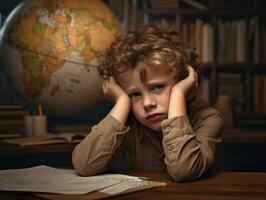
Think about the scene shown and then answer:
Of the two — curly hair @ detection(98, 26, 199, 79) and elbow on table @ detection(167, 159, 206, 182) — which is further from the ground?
curly hair @ detection(98, 26, 199, 79)

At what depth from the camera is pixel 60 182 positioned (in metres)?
1.07

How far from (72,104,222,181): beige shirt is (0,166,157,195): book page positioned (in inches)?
2.6

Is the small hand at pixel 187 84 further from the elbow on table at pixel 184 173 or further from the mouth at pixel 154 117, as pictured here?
the elbow on table at pixel 184 173

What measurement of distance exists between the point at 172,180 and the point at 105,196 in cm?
27

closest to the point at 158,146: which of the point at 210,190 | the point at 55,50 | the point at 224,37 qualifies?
the point at 210,190

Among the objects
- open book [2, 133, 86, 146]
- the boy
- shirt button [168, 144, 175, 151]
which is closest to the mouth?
the boy

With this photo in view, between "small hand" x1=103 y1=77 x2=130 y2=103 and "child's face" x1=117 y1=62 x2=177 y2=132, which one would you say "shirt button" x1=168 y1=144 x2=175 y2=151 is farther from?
"small hand" x1=103 y1=77 x2=130 y2=103

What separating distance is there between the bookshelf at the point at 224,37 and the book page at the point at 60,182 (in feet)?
5.88

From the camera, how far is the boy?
1187 millimetres

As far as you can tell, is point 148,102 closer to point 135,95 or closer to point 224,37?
point 135,95

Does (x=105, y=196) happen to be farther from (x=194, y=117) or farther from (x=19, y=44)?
(x=19, y=44)

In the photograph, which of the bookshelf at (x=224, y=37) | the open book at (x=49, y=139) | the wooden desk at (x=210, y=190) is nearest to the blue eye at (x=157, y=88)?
the wooden desk at (x=210, y=190)

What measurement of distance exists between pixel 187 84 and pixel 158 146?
22 cm

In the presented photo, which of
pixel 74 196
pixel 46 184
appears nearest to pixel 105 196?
pixel 74 196
